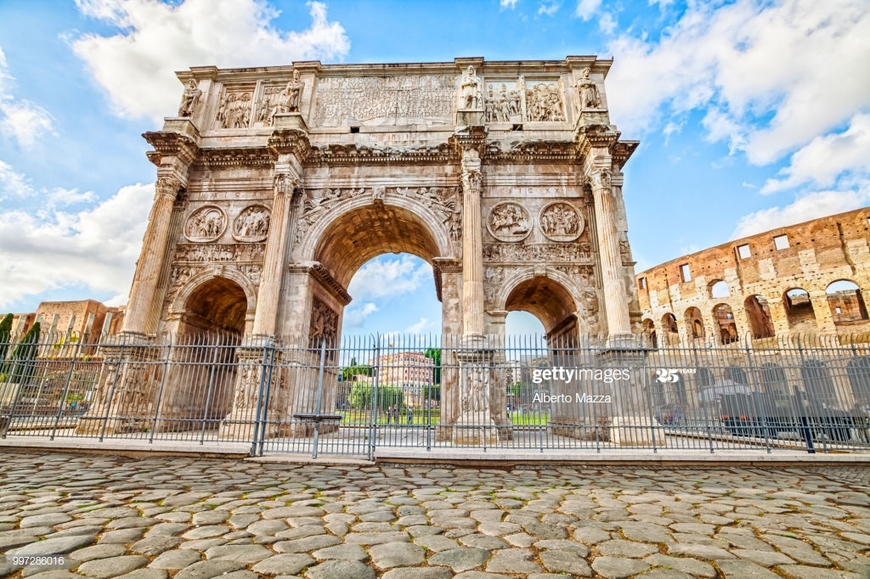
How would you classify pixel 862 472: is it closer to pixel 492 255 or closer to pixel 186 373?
→ pixel 492 255

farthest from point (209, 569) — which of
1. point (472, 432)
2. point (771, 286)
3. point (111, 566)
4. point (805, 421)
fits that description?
point (771, 286)

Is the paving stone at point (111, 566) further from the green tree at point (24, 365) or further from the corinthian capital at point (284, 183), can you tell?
the corinthian capital at point (284, 183)

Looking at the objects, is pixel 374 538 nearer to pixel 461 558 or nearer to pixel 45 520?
pixel 461 558

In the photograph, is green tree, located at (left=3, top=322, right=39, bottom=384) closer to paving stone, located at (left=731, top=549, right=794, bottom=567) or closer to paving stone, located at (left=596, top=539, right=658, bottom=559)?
paving stone, located at (left=596, top=539, right=658, bottom=559)

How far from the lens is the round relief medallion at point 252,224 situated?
13156 millimetres

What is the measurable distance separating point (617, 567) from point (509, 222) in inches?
435

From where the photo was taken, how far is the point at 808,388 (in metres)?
8.92

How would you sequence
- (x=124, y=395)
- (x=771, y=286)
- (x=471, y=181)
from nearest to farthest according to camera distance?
(x=124, y=395) → (x=471, y=181) → (x=771, y=286)

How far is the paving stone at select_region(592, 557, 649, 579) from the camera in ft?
8.19

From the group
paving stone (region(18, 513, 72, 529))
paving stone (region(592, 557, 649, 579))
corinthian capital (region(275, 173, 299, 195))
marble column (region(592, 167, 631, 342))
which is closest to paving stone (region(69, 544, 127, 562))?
paving stone (region(18, 513, 72, 529))

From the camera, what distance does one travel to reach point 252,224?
13336 millimetres

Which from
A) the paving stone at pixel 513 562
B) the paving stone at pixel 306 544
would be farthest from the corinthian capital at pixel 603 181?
the paving stone at pixel 306 544

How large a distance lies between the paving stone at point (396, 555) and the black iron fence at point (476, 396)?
4544 millimetres

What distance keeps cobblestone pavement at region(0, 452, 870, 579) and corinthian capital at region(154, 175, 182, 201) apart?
911 cm
